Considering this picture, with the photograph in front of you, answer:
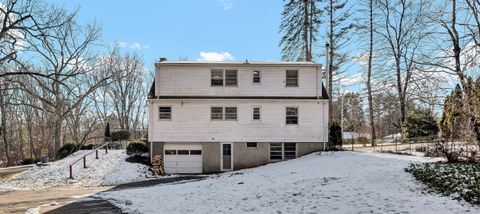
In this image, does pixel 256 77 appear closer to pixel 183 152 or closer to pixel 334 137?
pixel 334 137

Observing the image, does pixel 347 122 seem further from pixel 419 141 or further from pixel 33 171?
pixel 33 171

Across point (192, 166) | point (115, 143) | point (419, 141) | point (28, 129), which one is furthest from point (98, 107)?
point (419, 141)

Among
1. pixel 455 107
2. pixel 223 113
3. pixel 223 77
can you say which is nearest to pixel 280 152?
pixel 223 113

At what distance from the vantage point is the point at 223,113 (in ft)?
75.5

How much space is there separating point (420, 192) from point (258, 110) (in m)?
13.9

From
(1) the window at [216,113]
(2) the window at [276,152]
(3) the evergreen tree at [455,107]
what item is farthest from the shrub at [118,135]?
(3) the evergreen tree at [455,107]

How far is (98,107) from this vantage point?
40625 mm

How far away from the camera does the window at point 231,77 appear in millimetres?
23516

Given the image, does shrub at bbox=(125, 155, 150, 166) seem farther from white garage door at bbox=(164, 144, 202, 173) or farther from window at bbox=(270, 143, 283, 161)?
window at bbox=(270, 143, 283, 161)

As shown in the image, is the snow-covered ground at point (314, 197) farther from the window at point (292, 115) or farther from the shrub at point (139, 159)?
the shrub at point (139, 159)

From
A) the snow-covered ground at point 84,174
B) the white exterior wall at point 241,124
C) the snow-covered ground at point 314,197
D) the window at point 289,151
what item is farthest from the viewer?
the window at point 289,151

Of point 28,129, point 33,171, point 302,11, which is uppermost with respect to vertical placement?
point 302,11

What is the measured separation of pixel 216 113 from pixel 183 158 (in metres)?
3.37

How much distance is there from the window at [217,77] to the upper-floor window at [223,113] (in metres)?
1.60
